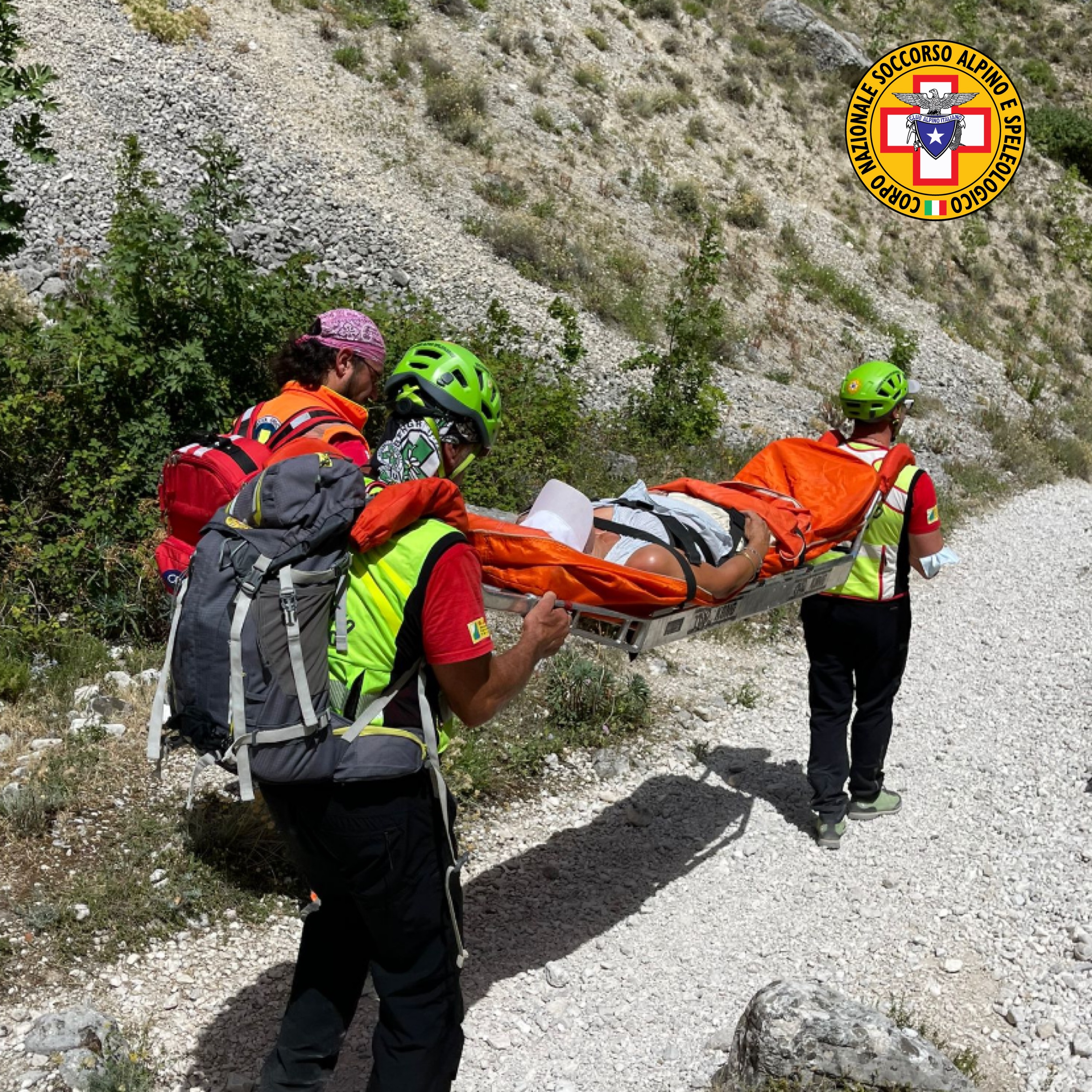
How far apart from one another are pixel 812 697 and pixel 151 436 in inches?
169

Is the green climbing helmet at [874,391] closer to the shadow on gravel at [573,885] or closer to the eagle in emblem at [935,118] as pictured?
the shadow on gravel at [573,885]

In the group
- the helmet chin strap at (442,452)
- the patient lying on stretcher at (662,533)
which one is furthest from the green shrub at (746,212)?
the helmet chin strap at (442,452)

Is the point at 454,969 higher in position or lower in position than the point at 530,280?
higher

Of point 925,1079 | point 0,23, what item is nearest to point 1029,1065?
point 925,1079

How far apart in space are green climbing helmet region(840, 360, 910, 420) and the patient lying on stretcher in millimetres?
1040

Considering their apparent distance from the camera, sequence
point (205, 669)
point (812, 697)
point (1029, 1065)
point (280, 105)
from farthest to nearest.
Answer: point (280, 105), point (812, 697), point (1029, 1065), point (205, 669)

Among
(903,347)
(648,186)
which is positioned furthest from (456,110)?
(903,347)

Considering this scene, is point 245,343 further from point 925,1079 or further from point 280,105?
point 280,105

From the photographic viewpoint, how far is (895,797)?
565cm

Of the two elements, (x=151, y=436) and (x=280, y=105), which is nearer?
(x=151, y=436)

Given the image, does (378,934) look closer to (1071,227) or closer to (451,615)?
(451,615)

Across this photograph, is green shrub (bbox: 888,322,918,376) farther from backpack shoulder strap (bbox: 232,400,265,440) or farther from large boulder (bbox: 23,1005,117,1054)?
large boulder (bbox: 23,1005,117,1054)

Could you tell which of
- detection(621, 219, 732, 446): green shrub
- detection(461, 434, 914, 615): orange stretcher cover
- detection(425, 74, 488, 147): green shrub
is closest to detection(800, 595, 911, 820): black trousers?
detection(461, 434, 914, 615): orange stretcher cover

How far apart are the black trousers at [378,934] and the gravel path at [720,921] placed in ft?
2.53
